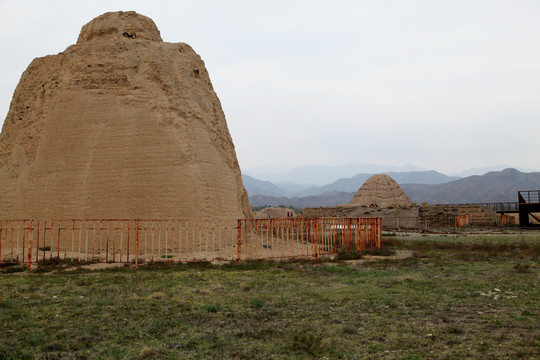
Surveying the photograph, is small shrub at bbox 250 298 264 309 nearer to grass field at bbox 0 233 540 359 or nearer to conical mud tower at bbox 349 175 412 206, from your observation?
grass field at bbox 0 233 540 359

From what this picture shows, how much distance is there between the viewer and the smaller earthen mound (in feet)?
64.8

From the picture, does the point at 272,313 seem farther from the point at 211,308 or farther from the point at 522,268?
the point at 522,268

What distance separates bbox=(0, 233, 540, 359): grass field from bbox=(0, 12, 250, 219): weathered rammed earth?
4.11 meters

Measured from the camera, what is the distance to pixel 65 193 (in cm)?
1634

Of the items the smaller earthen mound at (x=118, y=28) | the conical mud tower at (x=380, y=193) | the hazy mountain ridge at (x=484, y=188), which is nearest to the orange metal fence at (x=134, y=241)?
the smaller earthen mound at (x=118, y=28)

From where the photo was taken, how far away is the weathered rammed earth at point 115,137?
16.2 metres

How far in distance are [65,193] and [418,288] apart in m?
13.2

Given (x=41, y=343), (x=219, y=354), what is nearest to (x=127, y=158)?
(x=41, y=343)

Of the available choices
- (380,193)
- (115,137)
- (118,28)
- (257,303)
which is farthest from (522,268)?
(380,193)

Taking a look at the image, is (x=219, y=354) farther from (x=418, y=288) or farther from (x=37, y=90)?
(x=37, y=90)

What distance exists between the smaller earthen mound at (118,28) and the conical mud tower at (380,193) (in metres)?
39.4

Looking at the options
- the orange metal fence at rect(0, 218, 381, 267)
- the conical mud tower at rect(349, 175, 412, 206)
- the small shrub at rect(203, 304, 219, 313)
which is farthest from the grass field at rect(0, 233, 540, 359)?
the conical mud tower at rect(349, 175, 412, 206)

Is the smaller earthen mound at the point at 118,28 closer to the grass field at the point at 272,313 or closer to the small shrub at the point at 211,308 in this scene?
the grass field at the point at 272,313

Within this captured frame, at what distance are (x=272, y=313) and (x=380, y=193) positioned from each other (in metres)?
50.1
